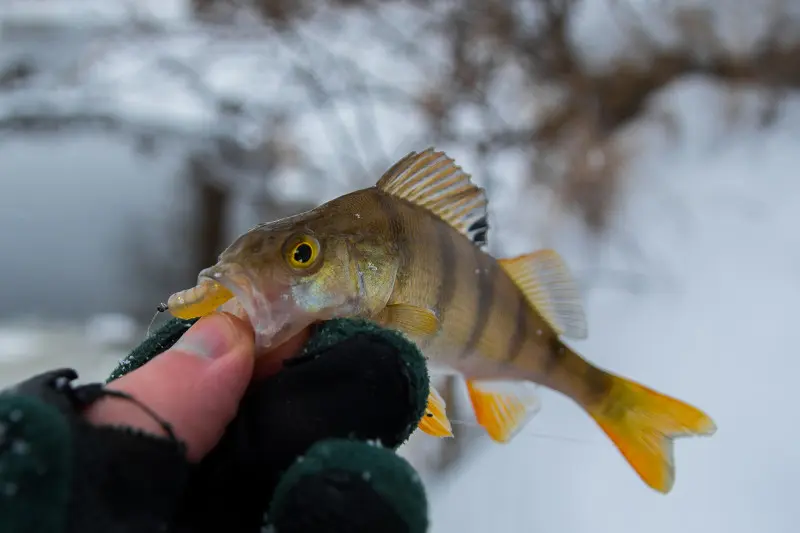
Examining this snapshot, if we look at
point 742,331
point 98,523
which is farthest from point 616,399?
point 742,331

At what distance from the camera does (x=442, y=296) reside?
93 cm

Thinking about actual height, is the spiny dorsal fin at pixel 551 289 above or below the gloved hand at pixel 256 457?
above

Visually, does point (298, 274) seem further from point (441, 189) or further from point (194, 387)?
point (441, 189)

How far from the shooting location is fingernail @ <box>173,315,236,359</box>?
64 centimetres

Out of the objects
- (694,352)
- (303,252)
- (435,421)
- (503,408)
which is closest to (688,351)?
(694,352)

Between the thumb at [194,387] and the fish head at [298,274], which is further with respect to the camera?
the fish head at [298,274]

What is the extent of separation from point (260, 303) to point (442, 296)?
1.03 ft

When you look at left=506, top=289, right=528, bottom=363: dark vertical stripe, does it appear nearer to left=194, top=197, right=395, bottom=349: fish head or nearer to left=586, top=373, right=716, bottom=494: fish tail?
left=586, top=373, right=716, bottom=494: fish tail

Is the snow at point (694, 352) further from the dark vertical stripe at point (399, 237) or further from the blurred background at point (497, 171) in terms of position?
the dark vertical stripe at point (399, 237)

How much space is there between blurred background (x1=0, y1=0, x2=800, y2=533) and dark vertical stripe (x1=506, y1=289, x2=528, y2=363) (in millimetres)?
926

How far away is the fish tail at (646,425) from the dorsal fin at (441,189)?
39 centimetres

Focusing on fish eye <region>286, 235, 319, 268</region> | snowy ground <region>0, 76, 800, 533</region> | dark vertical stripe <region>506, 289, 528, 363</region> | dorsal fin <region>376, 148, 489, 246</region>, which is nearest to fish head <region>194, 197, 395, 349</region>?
fish eye <region>286, 235, 319, 268</region>

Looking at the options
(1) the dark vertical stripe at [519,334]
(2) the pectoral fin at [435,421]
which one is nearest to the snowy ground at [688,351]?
(1) the dark vertical stripe at [519,334]

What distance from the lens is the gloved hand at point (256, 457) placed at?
48 cm
